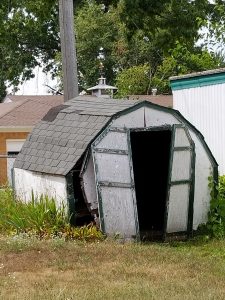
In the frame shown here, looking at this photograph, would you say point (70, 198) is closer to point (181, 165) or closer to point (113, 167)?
point (113, 167)

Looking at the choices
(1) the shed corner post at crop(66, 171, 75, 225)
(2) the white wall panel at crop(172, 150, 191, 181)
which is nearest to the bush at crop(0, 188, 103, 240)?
(1) the shed corner post at crop(66, 171, 75, 225)

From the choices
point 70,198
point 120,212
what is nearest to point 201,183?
point 120,212

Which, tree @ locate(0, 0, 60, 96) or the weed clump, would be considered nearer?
the weed clump

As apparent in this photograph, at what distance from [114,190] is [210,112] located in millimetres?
3617

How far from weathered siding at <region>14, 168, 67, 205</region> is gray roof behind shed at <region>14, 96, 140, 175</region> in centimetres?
13

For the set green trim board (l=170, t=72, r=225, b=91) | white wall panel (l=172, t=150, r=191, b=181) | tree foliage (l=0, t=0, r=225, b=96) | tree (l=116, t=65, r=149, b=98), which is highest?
tree foliage (l=0, t=0, r=225, b=96)

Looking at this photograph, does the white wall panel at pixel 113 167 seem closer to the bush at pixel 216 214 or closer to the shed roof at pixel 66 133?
the shed roof at pixel 66 133

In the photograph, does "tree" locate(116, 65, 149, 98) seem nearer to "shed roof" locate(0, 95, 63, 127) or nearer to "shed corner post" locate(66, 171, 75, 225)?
"shed roof" locate(0, 95, 63, 127)

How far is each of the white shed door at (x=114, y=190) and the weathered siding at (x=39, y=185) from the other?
66 cm

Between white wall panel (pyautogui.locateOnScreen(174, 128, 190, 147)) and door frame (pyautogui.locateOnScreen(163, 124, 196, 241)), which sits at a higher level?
white wall panel (pyautogui.locateOnScreen(174, 128, 190, 147))

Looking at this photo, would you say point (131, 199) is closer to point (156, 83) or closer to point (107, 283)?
point (107, 283)

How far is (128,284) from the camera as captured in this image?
8.50m

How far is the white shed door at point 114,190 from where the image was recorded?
11.5 m

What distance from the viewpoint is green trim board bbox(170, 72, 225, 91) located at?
13946 millimetres
